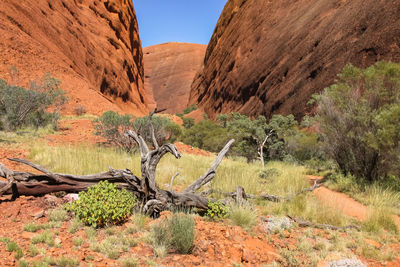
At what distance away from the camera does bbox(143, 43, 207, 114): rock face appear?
232 ft

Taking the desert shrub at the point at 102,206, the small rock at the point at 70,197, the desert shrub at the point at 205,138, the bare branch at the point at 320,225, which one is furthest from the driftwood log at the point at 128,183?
the desert shrub at the point at 205,138

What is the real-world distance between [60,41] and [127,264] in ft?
90.2

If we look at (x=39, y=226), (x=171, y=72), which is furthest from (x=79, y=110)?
(x=171, y=72)

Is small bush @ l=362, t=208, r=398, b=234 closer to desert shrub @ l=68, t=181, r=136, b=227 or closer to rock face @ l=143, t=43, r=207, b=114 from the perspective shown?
desert shrub @ l=68, t=181, r=136, b=227

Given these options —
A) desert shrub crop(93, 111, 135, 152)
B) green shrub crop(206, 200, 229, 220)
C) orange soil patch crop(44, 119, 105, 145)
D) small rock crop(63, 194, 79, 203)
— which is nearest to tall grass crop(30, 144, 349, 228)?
green shrub crop(206, 200, 229, 220)

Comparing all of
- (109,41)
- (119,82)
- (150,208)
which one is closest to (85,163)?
(150,208)

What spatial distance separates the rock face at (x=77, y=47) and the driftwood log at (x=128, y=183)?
→ 1699cm

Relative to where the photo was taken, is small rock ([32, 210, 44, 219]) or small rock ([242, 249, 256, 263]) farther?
small rock ([32, 210, 44, 219])

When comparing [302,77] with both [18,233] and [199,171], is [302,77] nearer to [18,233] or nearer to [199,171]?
[199,171]

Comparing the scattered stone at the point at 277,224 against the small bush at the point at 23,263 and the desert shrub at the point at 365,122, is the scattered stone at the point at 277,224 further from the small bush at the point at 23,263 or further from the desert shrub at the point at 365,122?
the desert shrub at the point at 365,122

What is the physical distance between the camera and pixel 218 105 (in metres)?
38.2

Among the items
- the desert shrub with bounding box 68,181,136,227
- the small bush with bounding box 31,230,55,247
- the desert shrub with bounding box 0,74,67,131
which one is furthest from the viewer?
the desert shrub with bounding box 0,74,67,131

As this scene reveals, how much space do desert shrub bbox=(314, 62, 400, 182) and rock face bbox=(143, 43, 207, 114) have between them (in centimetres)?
5954

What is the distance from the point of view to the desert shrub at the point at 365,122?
5.64 m
